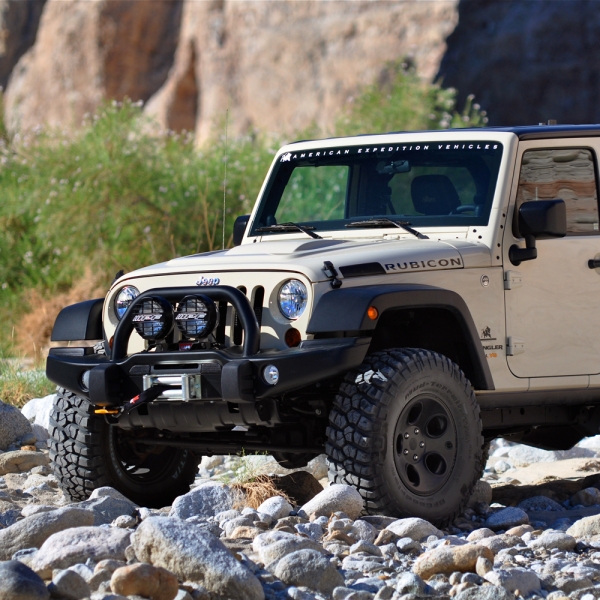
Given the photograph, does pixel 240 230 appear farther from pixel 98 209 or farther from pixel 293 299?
pixel 98 209

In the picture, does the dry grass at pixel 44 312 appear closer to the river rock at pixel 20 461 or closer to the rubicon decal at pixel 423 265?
the river rock at pixel 20 461

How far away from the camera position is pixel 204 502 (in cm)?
566

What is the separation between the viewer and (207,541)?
4172 millimetres

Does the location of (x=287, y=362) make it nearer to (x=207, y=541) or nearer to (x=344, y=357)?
(x=344, y=357)

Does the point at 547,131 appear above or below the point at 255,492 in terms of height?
above

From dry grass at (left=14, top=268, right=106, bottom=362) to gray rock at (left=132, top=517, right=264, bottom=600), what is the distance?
8.27 metres

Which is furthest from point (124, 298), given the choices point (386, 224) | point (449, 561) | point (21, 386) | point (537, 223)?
point (21, 386)

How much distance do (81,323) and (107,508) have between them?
1.15m

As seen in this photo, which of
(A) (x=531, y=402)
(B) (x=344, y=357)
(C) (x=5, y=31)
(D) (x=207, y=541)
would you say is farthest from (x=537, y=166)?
(C) (x=5, y=31)

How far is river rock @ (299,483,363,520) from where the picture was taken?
5234 mm

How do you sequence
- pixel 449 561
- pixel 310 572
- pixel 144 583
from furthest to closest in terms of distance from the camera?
pixel 449 561, pixel 310 572, pixel 144 583

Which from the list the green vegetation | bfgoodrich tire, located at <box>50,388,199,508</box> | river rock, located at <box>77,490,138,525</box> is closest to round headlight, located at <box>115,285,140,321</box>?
bfgoodrich tire, located at <box>50,388,199,508</box>

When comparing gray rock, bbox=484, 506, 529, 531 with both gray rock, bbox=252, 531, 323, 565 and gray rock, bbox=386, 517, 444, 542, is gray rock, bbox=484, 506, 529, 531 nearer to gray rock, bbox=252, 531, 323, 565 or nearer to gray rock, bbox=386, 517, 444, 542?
gray rock, bbox=386, 517, 444, 542

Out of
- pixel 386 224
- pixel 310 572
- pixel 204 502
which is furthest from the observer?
pixel 386 224
